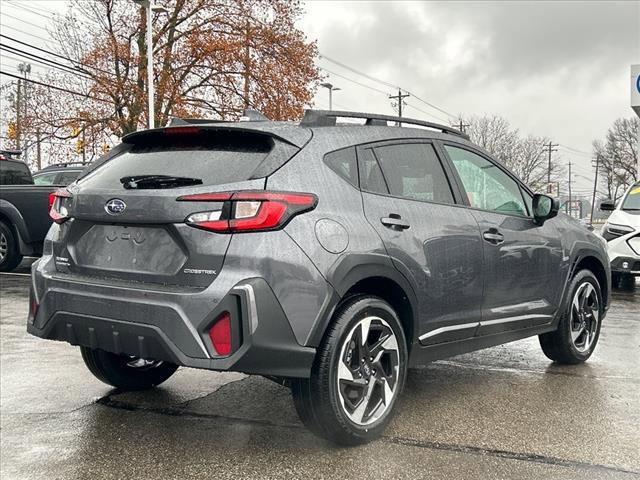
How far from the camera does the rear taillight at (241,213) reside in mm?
2959

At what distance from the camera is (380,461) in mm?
3199

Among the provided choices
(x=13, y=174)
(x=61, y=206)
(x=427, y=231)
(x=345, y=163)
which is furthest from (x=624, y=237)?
(x=13, y=174)

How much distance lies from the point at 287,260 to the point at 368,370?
83 centimetres

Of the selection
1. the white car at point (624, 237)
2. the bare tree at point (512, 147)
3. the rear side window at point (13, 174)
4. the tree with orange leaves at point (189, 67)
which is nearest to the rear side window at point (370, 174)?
the white car at point (624, 237)

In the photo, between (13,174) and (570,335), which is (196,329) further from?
(13,174)

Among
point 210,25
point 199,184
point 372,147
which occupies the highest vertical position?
point 210,25

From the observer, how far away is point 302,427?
3.65 metres

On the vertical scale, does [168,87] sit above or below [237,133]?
above

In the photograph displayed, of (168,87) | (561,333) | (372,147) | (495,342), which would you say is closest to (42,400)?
(372,147)

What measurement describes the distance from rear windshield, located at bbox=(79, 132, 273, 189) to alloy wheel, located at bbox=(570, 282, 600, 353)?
3.04 meters

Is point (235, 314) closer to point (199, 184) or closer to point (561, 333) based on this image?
point (199, 184)

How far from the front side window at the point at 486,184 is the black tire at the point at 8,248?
8.84 metres

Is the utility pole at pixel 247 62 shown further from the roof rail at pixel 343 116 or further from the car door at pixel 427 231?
the car door at pixel 427 231

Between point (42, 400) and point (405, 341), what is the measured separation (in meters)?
2.36
